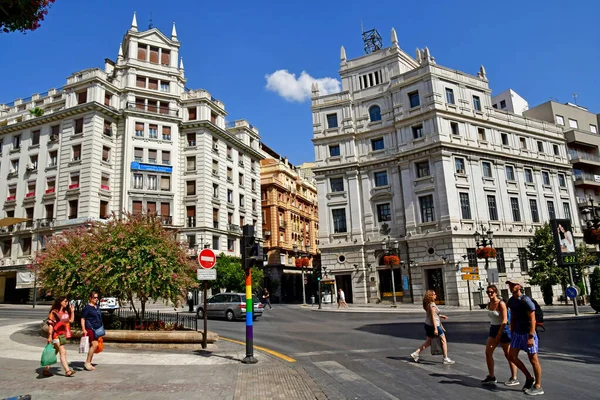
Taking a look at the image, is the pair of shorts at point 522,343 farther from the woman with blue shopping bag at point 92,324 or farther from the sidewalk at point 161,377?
the woman with blue shopping bag at point 92,324

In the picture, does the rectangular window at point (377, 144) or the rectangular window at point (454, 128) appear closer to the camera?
the rectangular window at point (454, 128)

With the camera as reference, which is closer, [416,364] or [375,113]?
[416,364]

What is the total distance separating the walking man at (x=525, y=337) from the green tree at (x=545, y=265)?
28765mm

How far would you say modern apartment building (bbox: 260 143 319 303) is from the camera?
→ 2192 inches

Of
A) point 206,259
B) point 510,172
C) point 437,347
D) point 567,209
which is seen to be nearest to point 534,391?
point 437,347

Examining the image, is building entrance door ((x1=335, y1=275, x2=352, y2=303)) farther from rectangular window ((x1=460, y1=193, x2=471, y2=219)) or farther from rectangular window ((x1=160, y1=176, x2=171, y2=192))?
rectangular window ((x1=160, y1=176, x2=171, y2=192))

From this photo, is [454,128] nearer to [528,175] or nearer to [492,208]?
[492,208]

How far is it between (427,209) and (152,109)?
97.1 feet

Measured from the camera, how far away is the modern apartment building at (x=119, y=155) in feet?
129

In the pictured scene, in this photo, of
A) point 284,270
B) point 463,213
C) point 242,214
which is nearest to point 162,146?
point 242,214

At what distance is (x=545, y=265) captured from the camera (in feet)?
104

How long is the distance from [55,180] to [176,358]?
Answer: 3699 centimetres

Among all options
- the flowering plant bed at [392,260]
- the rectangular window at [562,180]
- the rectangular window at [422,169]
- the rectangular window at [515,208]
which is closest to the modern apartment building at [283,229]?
the flowering plant bed at [392,260]

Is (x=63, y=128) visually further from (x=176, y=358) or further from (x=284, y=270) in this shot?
(x=176, y=358)
